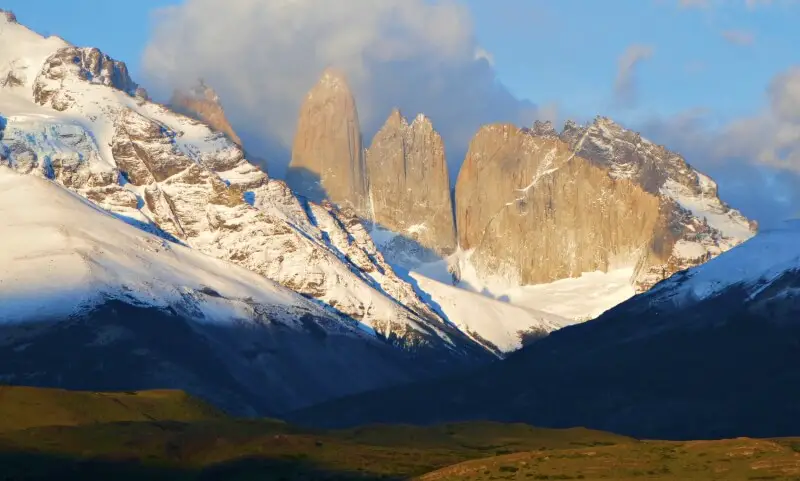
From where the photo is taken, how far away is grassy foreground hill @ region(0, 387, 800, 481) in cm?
14475

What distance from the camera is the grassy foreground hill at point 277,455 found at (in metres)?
145

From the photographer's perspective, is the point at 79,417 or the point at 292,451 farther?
the point at 79,417

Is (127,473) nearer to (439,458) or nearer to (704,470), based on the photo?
(439,458)

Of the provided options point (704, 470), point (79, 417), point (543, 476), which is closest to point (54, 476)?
point (79, 417)

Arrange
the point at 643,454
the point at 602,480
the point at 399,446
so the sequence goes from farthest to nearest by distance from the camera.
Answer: the point at 399,446 → the point at 643,454 → the point at 602,480

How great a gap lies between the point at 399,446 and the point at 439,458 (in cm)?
1511

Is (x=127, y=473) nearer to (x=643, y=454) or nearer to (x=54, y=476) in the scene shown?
(x=54, y=476)

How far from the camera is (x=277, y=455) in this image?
169500mm

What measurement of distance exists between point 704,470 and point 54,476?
61.1m

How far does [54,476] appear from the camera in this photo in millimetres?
158875

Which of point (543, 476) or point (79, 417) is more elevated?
point (79, 417)

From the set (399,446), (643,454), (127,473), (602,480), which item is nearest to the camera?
(602,480)

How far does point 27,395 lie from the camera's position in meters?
194

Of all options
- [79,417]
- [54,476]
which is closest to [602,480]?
[54,476]
